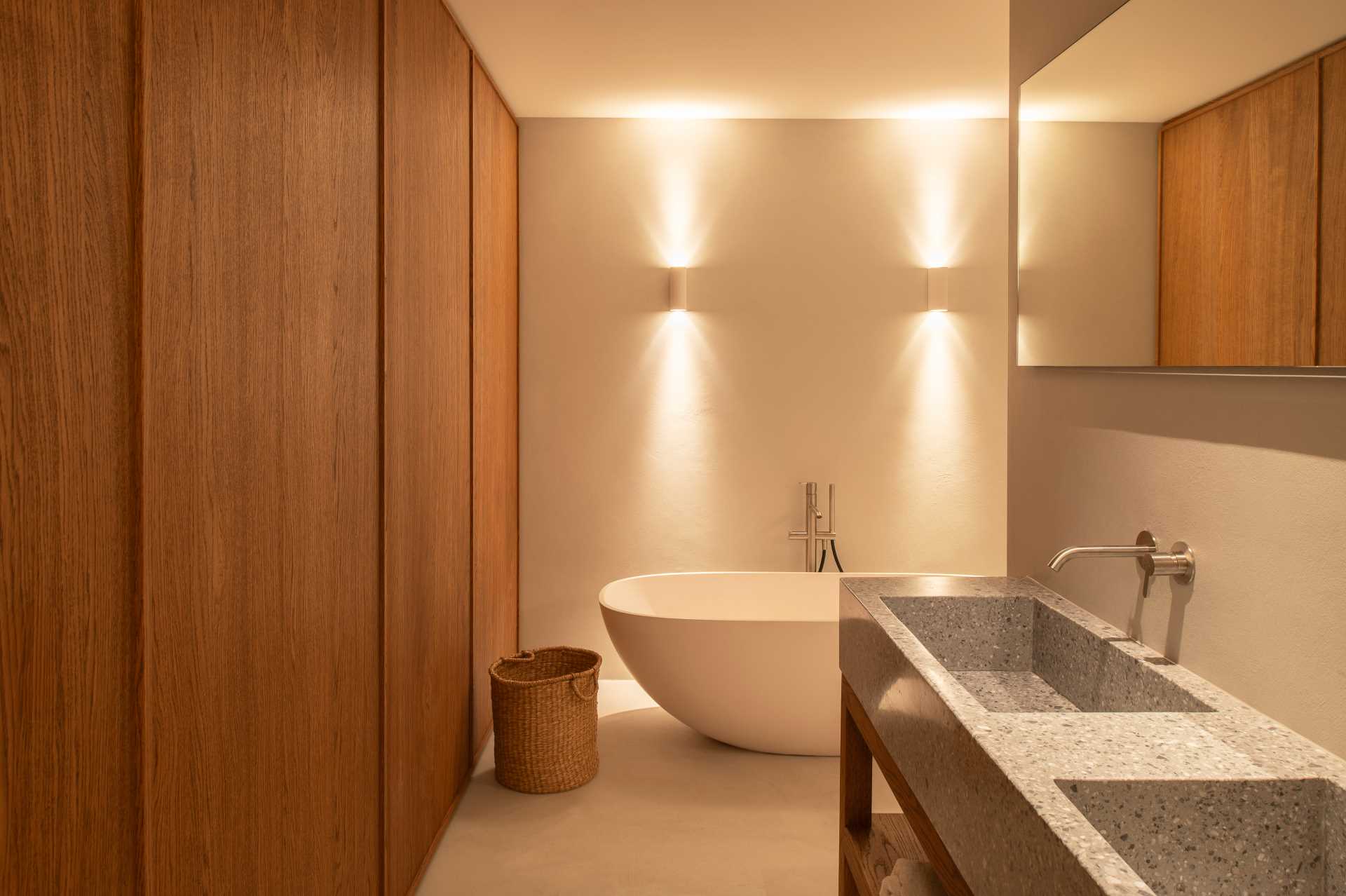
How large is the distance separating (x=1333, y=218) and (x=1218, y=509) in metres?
0.52

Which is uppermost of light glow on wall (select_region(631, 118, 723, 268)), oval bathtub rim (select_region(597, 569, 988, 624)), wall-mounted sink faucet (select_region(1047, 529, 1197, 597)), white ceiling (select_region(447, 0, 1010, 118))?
white ceiling (select_region(447, 0, 1010, 118))

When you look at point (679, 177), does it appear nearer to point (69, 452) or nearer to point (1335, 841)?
point (69, 452)

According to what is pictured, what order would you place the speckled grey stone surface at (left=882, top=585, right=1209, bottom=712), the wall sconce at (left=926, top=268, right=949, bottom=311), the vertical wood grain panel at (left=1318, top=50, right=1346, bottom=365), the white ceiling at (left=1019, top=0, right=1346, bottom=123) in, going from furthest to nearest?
the wall sconce at (left=926, top=268, right=949, bottom=311) < the speckled grey stone surface at (left=882, top=585, right=1209, bottom=712) < the white ceiling at (left=1019, top=0, right=1346, bottom=123) < the vertical wood grain panel at (left=1318, top=50, right=1346, bottom=365)

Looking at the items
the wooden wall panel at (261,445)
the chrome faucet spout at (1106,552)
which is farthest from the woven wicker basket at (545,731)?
the chrome faucet spout at (1106,552)

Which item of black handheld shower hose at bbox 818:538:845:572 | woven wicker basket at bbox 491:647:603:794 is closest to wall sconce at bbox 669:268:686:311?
black handheld shower hose at bbox 818:538:845:572

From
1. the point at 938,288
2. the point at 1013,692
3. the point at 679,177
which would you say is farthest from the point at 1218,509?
the point at 679,177

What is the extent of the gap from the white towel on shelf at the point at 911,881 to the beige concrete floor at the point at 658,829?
965 mm

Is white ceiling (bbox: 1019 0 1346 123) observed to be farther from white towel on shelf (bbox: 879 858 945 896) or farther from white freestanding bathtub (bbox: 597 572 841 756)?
white freestanding bathtub (bbox: 597 572 841 756)

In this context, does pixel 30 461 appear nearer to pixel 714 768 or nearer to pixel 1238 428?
pixel 1238 428

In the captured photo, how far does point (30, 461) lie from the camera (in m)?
1.09

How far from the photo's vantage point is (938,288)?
454 cm

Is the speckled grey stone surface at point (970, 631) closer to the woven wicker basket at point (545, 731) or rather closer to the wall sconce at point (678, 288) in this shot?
the woven wicker basket at point (545, 731)

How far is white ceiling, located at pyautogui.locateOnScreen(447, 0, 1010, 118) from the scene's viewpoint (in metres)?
3.25

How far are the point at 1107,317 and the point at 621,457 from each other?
278 cm
